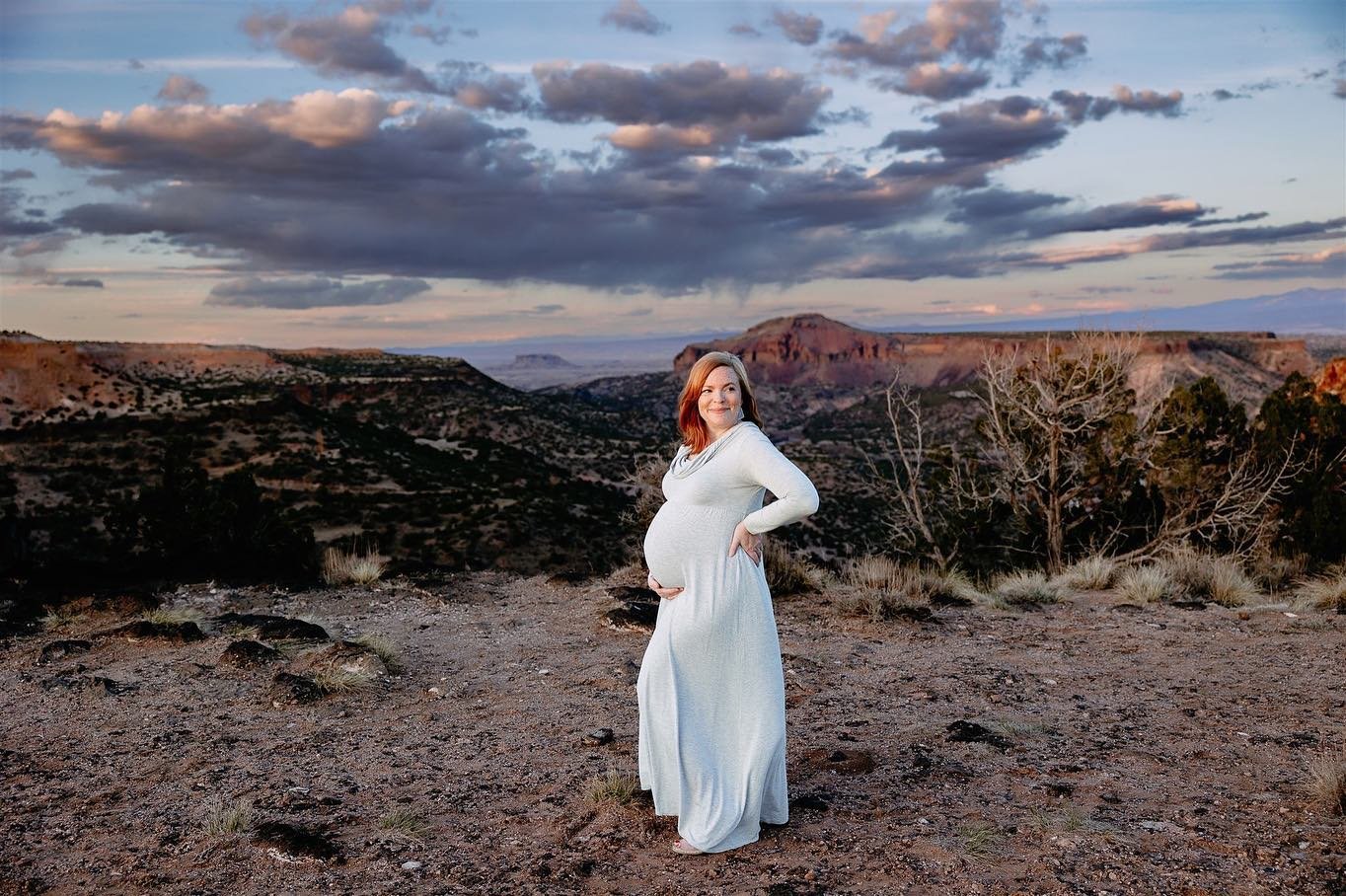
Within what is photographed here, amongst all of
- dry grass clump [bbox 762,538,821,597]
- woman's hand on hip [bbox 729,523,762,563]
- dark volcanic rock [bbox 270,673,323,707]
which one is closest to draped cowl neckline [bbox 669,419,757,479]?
woman's hand on hip [bbox 729,523,762,563]

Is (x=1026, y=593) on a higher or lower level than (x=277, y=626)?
lower

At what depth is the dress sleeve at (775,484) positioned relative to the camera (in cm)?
357

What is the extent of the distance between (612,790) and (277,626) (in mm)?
4714

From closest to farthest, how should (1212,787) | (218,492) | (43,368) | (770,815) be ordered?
(770,815), (1212,787), (218,492), (43,368)

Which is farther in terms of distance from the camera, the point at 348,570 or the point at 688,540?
the point at 348,570

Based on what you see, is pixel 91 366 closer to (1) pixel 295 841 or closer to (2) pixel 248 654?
(2) pixel 248 654

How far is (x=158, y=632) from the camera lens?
7.94 m

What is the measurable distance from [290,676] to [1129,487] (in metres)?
12.6

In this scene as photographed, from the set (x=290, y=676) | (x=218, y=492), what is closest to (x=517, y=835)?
(x=290, y=676)

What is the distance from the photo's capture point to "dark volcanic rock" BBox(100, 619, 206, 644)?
7863 millimetres

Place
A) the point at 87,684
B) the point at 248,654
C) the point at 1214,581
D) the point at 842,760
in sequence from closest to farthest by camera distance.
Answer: the point at 842,760 < the point at 87,684 < the point at 248,654 < the point at 1214,581

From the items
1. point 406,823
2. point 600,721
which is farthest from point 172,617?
point 406,823

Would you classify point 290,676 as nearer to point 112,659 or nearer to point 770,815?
point 112,659

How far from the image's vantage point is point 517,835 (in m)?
4.22
